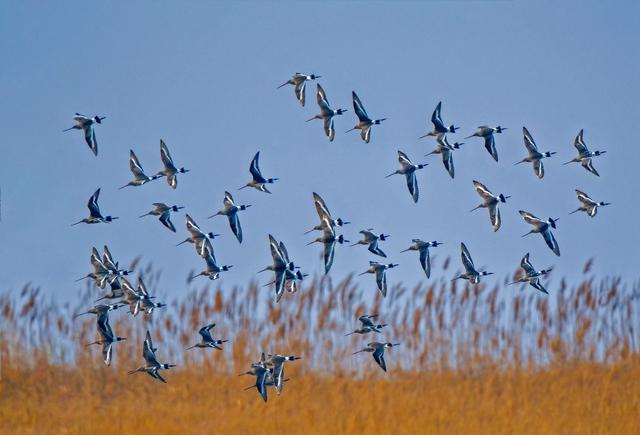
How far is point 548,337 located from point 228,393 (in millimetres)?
4455

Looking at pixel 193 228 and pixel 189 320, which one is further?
pixel 189 320

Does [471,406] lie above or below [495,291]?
below

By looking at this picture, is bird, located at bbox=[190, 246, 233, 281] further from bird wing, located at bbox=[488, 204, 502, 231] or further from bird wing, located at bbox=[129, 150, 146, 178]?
bird wing, located at bbox=[488, 204, 502, 231]

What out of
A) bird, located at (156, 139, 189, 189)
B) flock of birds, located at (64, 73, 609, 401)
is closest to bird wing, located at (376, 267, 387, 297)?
flock of birds, located at (64, 73, 609, 401)

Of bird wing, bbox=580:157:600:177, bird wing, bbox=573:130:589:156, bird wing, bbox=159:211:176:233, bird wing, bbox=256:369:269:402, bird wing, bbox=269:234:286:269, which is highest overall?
bird wing, bbox=573:130:589:156

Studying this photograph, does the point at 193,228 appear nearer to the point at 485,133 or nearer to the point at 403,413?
the point at 485,133

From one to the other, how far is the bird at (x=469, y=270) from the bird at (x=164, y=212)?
2667 millimetres

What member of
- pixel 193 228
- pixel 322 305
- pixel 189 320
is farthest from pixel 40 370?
pixel 193 228

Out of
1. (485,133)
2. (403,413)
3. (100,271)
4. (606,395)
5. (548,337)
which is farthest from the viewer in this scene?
(548,337)

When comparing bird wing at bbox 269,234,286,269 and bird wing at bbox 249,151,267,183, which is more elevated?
bird wing at bbox 249,151,267,183

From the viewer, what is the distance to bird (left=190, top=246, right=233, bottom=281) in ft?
34.0

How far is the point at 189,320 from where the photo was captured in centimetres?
1641

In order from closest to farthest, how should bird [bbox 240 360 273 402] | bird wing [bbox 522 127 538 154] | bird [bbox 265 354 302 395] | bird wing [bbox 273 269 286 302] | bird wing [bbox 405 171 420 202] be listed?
bird wing [bbox 273 269 286 302]
bird [bbox 240 360 273 402]
bird [bbox 265 354 302 395]
bird wing [bbox 405 171 420 202]
bird wing [bbox 522 127 538 154]

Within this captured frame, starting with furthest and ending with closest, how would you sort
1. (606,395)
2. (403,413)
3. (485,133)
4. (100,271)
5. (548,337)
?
(548,337)
(606,395)
(403,413)
(485,133)
(100,271)
